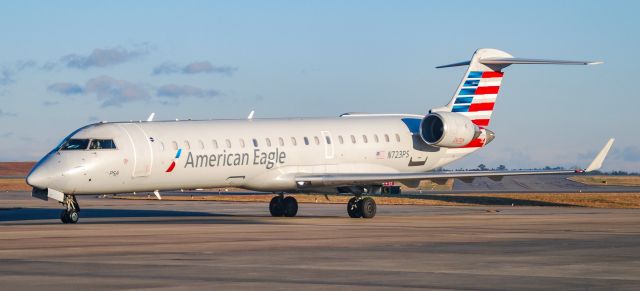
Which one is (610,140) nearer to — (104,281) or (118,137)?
(118,137)

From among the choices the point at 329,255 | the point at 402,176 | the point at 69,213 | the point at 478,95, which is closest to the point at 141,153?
the point at 69,213

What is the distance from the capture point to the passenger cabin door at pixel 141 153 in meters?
31.6

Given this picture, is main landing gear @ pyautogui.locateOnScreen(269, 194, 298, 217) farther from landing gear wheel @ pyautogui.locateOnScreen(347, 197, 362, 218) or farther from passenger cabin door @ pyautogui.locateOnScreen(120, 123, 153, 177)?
passenger cabin door @ pyautogui.locateOnScreen(120, 123, 153, 177)

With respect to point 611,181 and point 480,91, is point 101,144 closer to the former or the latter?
point 480,91

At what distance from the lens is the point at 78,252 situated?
1952 cm

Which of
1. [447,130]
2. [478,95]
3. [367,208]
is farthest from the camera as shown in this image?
[478,95]

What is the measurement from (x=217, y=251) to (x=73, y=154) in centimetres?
1239

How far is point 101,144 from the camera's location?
31.4m

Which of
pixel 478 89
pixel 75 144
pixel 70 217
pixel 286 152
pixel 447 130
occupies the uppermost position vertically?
pixel 478 89

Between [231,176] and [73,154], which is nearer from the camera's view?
[73,154]

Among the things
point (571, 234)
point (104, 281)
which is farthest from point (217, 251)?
point (571, 234)

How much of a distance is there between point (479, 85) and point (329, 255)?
2257 cm

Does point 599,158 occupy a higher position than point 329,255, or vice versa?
point 599,158

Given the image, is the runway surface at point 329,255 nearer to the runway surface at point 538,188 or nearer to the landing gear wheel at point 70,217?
the landing gear wheel at point 70,217
